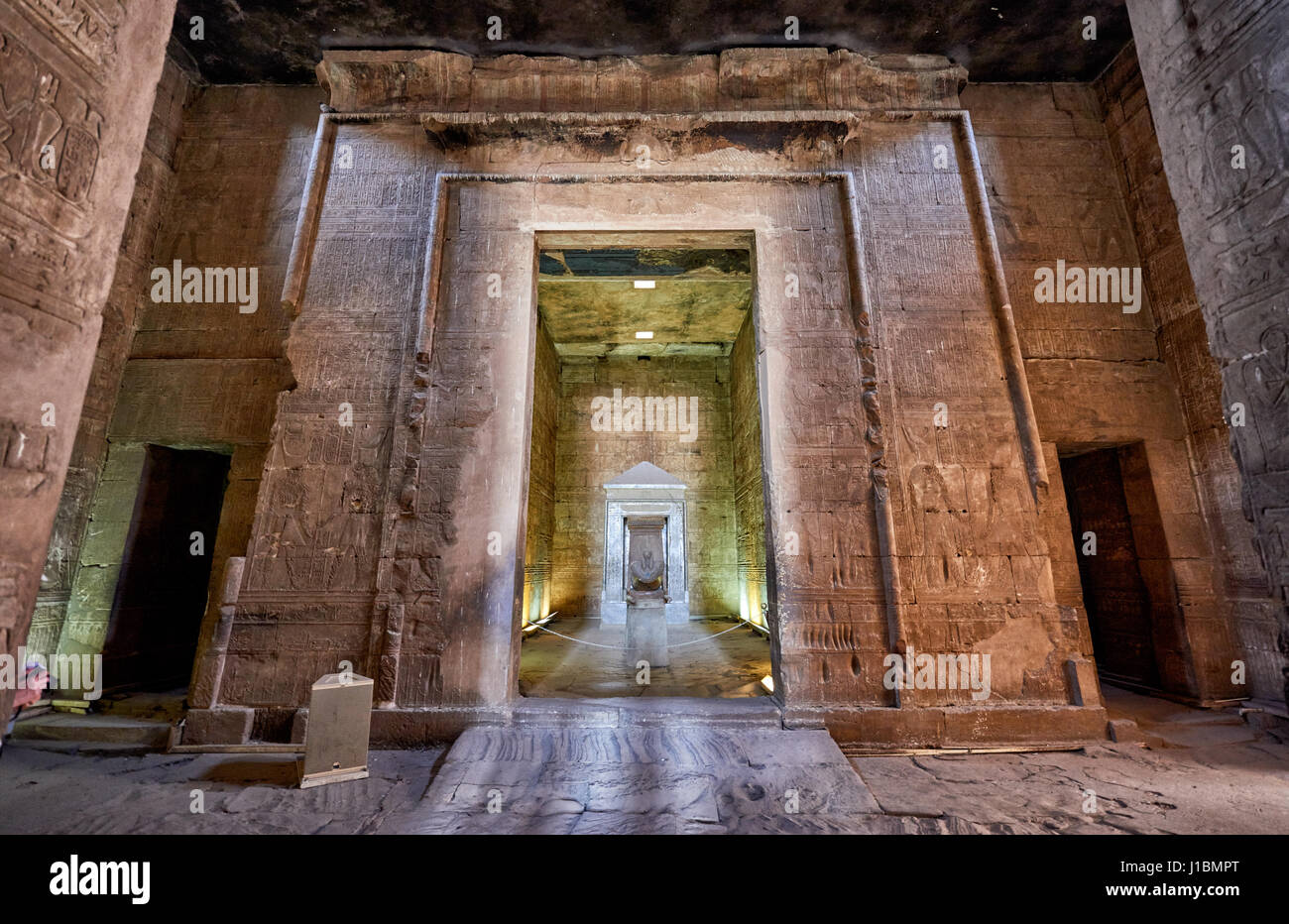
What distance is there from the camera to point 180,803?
2855 mm

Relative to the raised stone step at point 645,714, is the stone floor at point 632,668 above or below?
below

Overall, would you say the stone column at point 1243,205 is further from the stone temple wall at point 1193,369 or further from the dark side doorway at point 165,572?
the dark side doorway at point 165,572

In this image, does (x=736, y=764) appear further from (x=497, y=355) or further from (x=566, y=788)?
(x=497, y=355)

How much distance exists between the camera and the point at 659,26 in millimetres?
5004

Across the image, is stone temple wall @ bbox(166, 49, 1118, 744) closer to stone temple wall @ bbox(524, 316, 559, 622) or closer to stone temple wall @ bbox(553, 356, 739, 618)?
stone temple wall @ bbox(524, 316, 559, 622)

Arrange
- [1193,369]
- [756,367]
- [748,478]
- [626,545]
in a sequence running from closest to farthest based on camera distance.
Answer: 1. [1193,369]
2. [756,367]
3. [748,478]
4. [626,545]

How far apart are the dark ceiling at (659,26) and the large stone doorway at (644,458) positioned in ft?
7.05

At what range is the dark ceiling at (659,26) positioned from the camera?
4.85 m

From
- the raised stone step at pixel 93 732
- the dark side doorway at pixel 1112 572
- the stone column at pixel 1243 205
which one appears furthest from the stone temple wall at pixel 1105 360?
the raised stone step at pixel 93 732

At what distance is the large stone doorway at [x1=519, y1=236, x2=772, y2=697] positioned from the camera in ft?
24.5

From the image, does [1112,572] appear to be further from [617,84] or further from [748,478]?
[617,84]

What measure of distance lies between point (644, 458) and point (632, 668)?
20.2 ft

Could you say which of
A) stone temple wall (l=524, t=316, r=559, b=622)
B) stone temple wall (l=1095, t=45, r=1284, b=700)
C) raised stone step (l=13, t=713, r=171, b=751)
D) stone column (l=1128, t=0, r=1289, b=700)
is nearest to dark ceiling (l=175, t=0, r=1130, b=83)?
stone temple wall (l=1095, t=45, r=1284, b=700)

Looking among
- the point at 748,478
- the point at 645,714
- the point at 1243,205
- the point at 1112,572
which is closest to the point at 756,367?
the point at 1243,205
